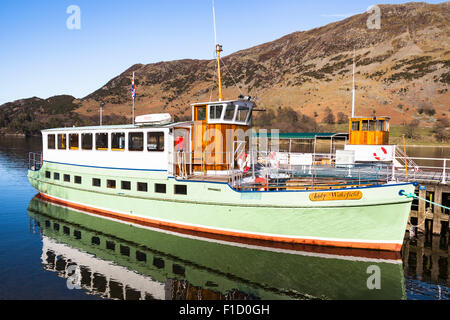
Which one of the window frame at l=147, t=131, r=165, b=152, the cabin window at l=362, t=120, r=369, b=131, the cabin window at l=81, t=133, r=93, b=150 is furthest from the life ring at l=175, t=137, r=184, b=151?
the cabin window at l=362, t=120, r=369, b=131

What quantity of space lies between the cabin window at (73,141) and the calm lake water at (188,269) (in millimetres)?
5478

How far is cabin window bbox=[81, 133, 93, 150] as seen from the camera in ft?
60.2

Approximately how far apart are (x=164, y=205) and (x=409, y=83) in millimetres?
96933

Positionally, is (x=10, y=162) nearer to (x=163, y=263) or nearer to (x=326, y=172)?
(x=163, y=263)

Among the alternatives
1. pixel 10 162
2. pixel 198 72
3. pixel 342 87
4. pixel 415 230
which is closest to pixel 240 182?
pixel 415 230

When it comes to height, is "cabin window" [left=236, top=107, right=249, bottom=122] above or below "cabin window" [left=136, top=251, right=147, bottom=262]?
above

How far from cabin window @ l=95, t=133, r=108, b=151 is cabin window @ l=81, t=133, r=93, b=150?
0.59 metres

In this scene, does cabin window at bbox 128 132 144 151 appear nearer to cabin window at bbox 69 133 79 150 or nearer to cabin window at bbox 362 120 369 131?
cabin window at bbox 69 133 79 150

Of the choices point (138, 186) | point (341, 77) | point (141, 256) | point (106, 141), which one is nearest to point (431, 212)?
point (141, 256)

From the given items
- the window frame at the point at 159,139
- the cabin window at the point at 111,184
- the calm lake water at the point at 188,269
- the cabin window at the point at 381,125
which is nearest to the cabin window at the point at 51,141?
the cabin window at the point at 111,184

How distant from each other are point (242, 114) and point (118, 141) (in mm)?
6994

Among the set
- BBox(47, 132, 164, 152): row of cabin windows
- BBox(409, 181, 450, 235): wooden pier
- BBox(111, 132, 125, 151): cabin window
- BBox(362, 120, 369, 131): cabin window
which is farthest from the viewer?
BBox(362, 120, 369, 131): cabin window

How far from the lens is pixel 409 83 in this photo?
90.1 m

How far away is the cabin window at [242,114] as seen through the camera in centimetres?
1541
